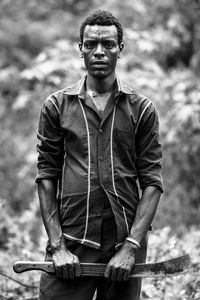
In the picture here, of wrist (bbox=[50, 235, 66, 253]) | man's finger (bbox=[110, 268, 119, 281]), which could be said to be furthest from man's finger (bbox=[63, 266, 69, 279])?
man's finger (bbox=[110, 268, 119, 281])

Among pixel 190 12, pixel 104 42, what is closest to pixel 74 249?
pixel 104 42

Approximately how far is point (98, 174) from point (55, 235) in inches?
16.4

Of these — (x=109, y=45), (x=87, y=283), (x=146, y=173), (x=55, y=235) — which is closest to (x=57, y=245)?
(x=55, y=235)

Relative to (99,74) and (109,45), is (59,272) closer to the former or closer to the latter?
(99,74)

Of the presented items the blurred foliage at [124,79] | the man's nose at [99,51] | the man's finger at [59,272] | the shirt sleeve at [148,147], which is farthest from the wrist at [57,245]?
the blurred foliage at [124,79]

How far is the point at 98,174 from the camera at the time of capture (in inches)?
124

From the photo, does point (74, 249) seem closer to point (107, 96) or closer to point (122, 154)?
point (122, 154)

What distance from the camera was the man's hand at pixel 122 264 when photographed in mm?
3086

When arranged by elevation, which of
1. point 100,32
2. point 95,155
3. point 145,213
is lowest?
point 145,213

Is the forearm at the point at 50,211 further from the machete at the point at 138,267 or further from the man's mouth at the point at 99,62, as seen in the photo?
the man's mouth at the point at 99,62

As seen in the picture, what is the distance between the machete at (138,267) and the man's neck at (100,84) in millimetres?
982

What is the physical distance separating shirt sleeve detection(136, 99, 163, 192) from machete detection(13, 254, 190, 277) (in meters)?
0.43

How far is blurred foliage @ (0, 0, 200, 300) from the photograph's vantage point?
6.22 meters

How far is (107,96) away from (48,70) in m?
2.96
